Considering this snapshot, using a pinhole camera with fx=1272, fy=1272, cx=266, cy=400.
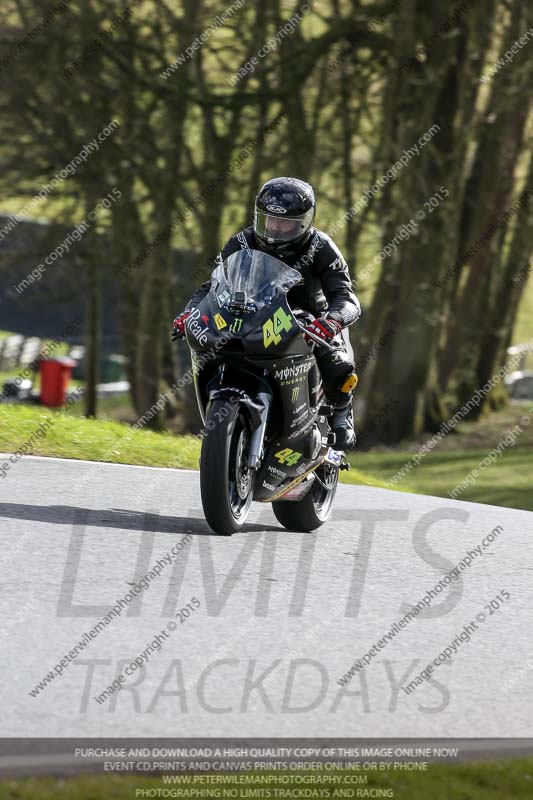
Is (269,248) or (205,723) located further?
(269,248)

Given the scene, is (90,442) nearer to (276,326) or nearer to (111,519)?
(111,519)

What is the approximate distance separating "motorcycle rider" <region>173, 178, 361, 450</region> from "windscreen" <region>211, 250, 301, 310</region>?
23 cm

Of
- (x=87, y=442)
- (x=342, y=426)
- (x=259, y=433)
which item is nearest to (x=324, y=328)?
(x=259, y=433)

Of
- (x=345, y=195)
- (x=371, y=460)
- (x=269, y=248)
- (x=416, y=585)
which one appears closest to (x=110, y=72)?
(x=345, y=195)

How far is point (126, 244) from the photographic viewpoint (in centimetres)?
2367

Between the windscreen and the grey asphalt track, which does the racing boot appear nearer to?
the grey asphalt track

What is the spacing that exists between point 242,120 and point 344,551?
16725 millimetres

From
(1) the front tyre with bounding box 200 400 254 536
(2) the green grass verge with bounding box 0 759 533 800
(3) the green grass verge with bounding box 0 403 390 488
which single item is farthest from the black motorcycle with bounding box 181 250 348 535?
(3) the green grass verge with bounding box 0 403 390 488

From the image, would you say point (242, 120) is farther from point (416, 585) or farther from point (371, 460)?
point (416, 585)

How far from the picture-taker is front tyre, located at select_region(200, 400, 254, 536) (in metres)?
6.67

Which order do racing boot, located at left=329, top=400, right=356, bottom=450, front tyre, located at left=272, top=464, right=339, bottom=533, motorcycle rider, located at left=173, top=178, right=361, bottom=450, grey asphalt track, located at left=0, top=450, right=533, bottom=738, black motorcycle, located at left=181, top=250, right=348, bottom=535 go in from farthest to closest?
racing boot, located at left=329, top=400, right=356, bottom=450 < front tyre, located at left=272, top=464, right=339, bottom=533 < motorcycle rider, located at left=173, top=178, right=361, bottom=450 < black motorcycle, located at left=181, top=250, right=348, bottom=535 < grey asphalt track, located at left=0, top=450, right=533, bottom=738

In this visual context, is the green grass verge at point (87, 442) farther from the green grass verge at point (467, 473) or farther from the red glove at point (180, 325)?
the green grass verge at point (467, 473)

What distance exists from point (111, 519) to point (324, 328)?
1672mm

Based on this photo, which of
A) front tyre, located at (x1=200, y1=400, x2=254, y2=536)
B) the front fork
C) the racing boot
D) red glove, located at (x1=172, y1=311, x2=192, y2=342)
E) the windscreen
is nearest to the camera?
front tyre, located at (x1=200, y1=400, x2=254, y2=536)
